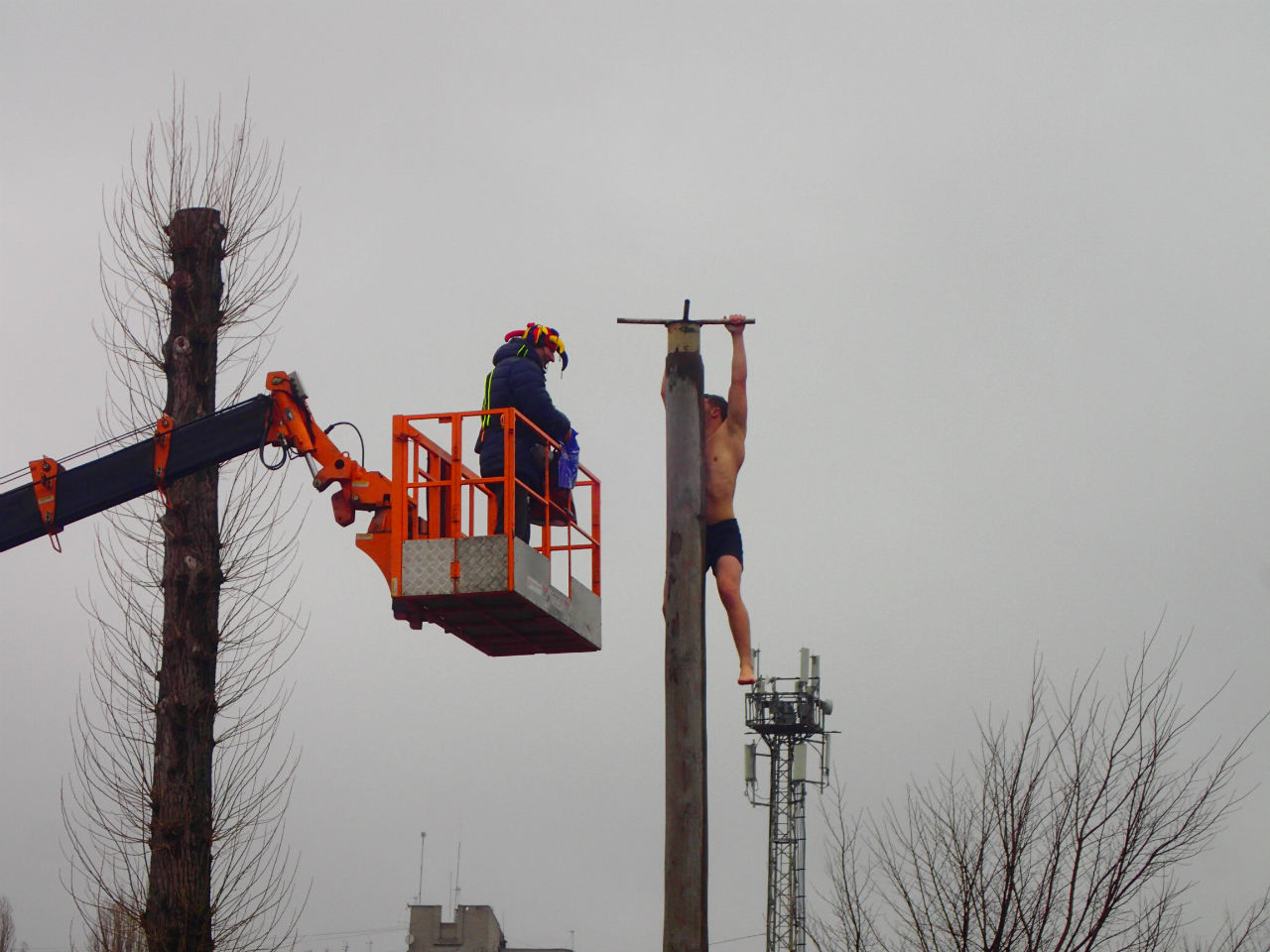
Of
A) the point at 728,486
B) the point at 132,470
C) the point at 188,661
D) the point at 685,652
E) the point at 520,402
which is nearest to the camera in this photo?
the point at 685,652

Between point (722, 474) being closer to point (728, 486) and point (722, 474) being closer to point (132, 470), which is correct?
point (728, 486)

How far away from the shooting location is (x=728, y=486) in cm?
852

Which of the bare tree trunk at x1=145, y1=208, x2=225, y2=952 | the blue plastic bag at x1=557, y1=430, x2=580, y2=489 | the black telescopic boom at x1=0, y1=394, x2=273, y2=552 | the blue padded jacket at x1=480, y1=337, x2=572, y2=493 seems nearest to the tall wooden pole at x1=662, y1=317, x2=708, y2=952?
the blue padded jacket at x1=480, y1=337, x2=572, y2=493

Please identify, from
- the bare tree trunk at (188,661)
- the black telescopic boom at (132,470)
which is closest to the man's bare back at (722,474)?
the black telescopic boom at (132,470)

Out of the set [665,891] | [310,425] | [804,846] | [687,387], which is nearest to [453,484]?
[310,425]

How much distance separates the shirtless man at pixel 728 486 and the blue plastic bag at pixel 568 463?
166 inches

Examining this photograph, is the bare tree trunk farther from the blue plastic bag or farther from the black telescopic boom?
the blue plastic bag

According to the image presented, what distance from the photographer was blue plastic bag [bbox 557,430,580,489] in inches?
510

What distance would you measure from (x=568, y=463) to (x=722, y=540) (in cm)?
457

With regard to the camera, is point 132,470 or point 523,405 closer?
point 523,405

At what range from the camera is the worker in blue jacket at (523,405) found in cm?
1251

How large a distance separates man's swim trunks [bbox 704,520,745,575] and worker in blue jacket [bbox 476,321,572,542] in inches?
161

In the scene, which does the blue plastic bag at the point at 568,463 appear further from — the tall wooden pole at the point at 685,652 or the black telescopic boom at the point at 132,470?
the tall wooden pole at the point at 685,652

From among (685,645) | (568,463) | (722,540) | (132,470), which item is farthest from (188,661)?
(685,645)
